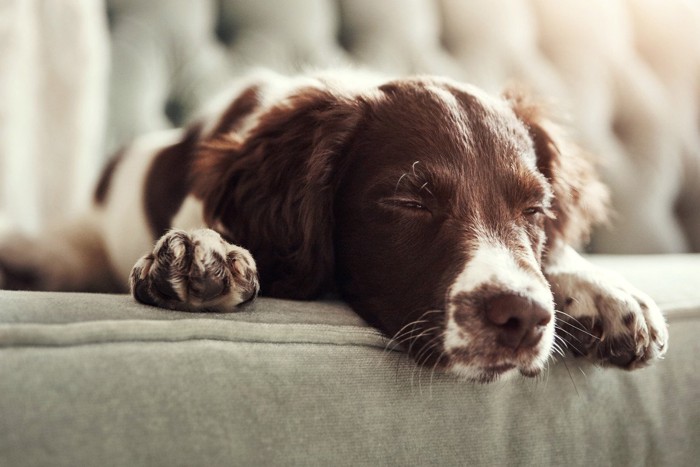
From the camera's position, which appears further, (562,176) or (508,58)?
(508,58)

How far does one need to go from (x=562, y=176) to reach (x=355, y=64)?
1.44 m

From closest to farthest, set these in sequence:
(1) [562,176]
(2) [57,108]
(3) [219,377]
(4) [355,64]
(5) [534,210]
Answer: (3) [219,377], (5) [534,210], (1) [562,176], (2) [57,108], (4) [355,64]

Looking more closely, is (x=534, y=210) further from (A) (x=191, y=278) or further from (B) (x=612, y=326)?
(A) (x=191, y=278)

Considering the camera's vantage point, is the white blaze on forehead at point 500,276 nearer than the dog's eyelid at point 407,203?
Yes

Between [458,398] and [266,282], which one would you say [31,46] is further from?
[458,398]

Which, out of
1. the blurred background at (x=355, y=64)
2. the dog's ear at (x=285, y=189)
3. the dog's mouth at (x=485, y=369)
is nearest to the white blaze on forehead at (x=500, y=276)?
the dog's mouth at (x=485, y=369)

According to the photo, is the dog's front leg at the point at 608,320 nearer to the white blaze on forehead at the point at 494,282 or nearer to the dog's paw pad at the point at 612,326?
the dog's paw pad at the point at 612,326

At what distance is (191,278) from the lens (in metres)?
1.10

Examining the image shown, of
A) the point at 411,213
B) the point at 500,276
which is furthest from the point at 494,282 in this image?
the point at 411,213

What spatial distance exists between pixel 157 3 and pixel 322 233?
1.61m

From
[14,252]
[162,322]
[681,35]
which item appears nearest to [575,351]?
[162,322]

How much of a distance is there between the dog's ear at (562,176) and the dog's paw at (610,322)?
0.25m

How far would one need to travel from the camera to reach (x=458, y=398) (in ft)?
3.60

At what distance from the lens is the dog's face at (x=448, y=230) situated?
113 centimetres
